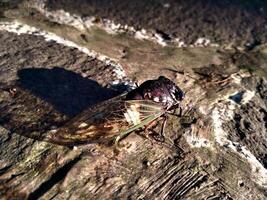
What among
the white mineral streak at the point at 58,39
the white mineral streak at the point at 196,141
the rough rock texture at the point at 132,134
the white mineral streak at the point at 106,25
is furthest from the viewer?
the white mineral streak at the point at 106,25

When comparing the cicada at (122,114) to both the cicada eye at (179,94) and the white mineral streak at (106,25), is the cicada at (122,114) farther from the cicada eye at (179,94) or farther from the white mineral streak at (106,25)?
the white mineral streak at (106,25)

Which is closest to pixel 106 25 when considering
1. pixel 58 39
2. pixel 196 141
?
pixel 58 39

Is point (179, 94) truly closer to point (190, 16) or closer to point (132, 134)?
point (132, 134)

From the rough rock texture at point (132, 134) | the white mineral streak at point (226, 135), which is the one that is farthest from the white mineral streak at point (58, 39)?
the white mineral streak at point (226, 135)

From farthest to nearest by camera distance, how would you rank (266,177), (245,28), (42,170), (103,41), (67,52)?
(245,28) → (103,41) → (67,52) → (266,177) → (42,170)

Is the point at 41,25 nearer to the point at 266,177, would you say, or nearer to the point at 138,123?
the point at 138,123

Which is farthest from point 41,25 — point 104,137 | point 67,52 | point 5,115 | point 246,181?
point 246,181
